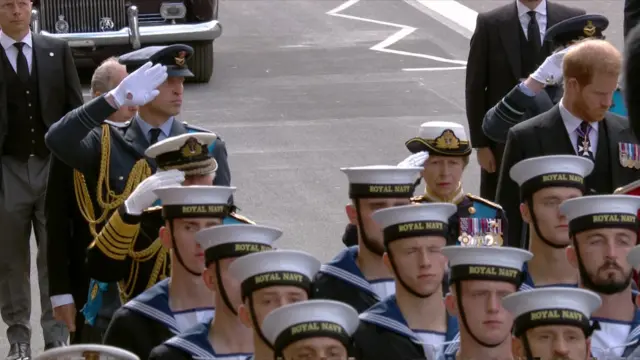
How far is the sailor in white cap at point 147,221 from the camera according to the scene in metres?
7.84

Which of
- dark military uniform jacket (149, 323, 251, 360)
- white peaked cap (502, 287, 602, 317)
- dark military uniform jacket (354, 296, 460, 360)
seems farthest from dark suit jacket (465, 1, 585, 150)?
white peaked cap (502, 287, 602, 317)

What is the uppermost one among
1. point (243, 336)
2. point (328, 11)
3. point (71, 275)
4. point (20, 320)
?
point (243, 336)

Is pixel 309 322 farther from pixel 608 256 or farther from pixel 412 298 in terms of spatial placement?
pixel 608 256

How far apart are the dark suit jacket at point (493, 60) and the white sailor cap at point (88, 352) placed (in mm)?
4728

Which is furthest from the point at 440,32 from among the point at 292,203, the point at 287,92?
the point at 292,203

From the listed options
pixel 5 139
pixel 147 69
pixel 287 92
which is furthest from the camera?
pixel 287 92

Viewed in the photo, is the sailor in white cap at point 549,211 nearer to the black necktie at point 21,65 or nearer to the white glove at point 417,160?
the white glove at point 417,160

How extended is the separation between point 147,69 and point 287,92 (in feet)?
32.3

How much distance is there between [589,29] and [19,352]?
3.68m

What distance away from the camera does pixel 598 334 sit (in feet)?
22.9

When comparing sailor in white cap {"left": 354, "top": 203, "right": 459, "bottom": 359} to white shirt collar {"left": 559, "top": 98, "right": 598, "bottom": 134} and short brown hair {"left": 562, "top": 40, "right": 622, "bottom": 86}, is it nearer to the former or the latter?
short brown hair {"left": 562, "top": 40, "right": 622, "bottom": 86}

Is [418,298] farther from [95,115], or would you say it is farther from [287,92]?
[287,92]

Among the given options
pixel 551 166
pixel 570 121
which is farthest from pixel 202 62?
A: pixel 551 166

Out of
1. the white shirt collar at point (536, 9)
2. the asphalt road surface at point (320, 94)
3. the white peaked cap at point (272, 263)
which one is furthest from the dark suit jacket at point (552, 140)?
the asphalt road surface at point (320, 94)
